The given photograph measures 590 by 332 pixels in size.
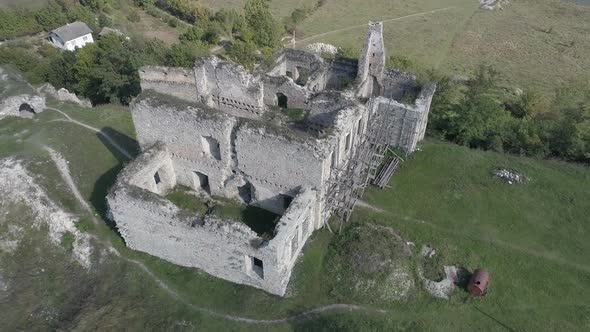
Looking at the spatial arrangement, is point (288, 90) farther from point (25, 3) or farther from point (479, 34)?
point (25, 3)

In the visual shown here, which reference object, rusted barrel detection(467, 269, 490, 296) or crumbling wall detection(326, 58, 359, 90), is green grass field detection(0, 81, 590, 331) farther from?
crumbling wall detection(326, 58, 359, 90)

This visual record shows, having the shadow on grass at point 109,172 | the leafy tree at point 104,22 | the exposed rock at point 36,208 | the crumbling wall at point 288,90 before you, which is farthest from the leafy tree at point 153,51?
the leafy tree at point 104,22

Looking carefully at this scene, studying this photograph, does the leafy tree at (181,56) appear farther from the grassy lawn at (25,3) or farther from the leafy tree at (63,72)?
the grassy lawn at (25,3)

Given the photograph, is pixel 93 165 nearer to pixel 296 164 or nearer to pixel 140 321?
pixel 140 321

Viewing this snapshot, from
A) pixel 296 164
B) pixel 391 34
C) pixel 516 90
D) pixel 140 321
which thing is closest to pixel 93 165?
pixel 140 321

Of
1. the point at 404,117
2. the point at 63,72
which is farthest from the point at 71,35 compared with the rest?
the point at 404,117

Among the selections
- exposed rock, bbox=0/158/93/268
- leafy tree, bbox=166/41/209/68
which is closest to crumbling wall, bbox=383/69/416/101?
leafy tree, bbox=166/41/209/68
